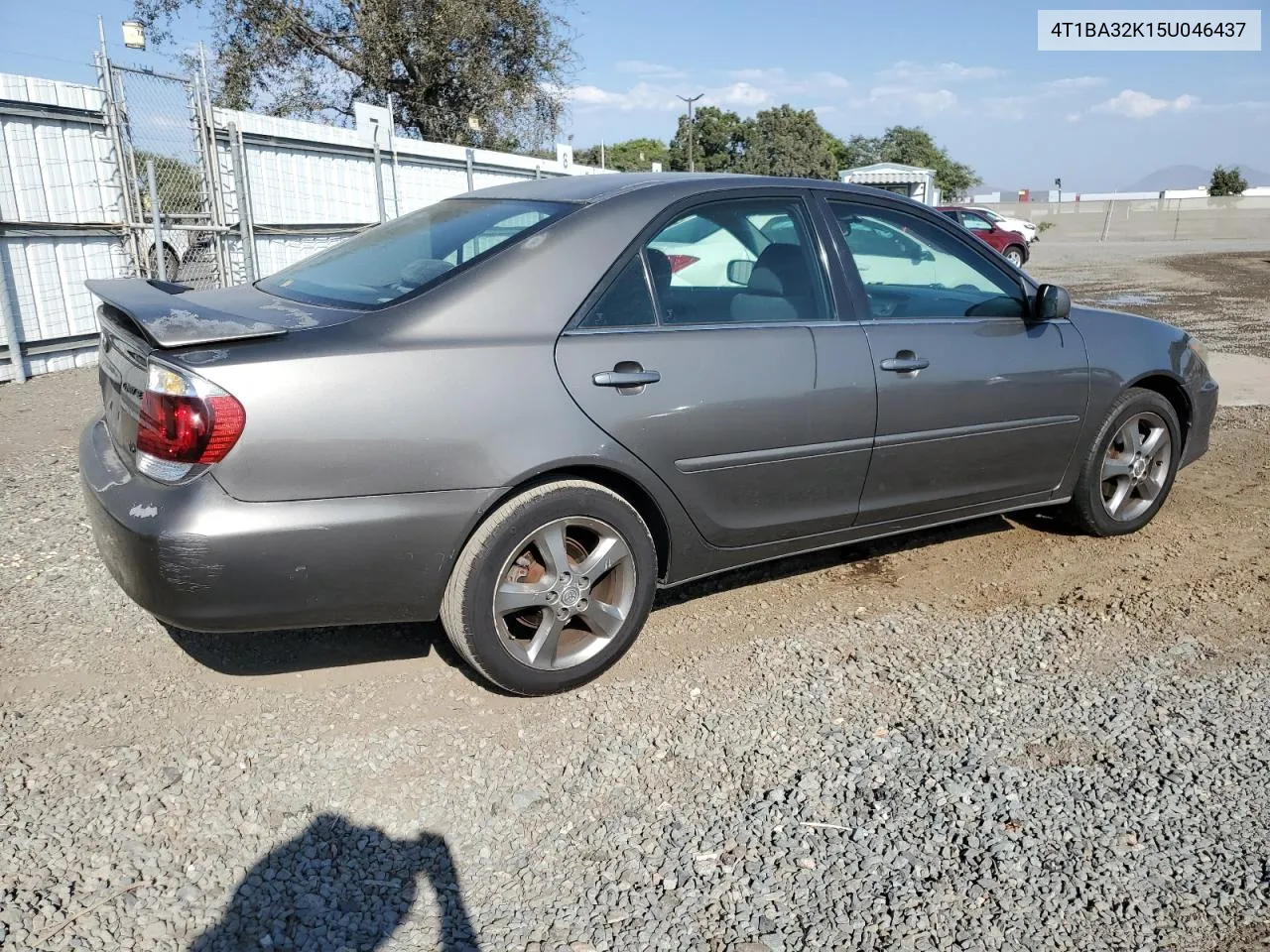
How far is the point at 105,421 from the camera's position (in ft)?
10.8

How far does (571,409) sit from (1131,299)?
14741 mm

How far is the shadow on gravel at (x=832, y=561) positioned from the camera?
418 cm

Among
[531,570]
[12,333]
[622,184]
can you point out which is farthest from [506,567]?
[12,333]

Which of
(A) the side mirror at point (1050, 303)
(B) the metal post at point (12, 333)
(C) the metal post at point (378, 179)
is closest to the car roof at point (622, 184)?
(A) the side mirror at point (1050, 303)

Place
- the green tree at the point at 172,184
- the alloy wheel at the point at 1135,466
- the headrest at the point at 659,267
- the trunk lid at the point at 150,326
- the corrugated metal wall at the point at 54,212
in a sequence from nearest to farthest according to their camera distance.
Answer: the trunk lid at the point at 150,326 → the headrest at the point at 659,267 → the alloy wheel at the point at 1135,466 → the corrugated metal wall at the point at 54,212 → the green tree at the point at 172,184

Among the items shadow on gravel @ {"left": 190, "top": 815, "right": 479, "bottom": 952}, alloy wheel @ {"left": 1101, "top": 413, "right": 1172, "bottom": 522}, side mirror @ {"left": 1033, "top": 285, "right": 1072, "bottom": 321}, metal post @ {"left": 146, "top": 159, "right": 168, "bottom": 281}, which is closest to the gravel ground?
shadow on gravel @ {"left": 190, "top": 815, "right": 479, "bottom": 952}

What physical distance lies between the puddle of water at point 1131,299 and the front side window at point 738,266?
12249 millimetres

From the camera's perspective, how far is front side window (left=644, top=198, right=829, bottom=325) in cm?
345

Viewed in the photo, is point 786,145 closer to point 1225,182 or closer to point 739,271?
point 1225,182

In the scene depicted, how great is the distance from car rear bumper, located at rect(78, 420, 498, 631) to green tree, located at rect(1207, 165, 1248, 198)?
Result: 2830 inches

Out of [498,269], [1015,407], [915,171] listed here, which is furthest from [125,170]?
[915,171]

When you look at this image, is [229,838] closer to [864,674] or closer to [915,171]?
[864,674]

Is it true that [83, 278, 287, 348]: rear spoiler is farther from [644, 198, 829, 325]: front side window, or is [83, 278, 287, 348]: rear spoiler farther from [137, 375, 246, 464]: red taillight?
[644, 198, 829, 325]: front side window

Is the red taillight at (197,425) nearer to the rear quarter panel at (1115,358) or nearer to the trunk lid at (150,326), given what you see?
the trunk lid at (150,326)
